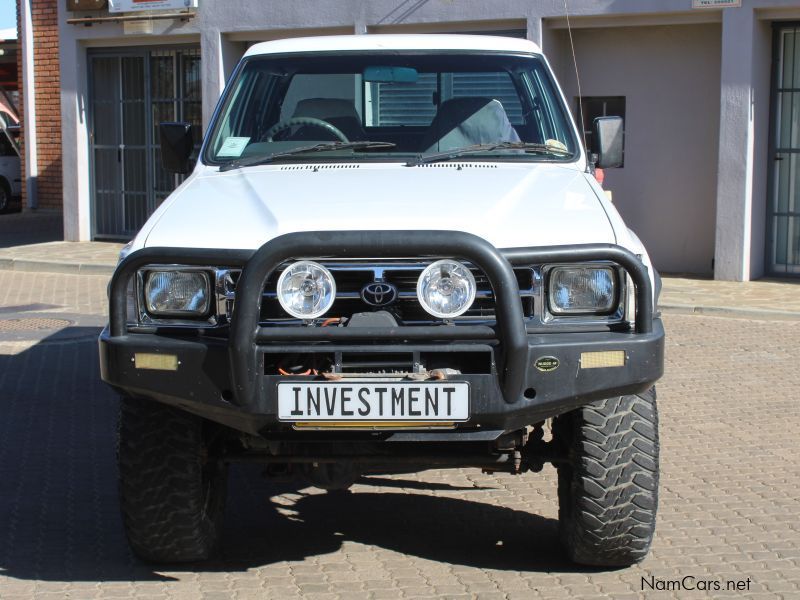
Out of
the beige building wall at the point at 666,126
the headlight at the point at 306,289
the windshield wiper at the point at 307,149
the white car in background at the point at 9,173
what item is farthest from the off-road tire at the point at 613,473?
the white car in background at the point at 9,173

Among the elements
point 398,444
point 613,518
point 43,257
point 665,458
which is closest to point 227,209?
point 398,444

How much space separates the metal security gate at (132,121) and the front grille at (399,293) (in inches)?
542

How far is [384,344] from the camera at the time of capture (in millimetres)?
4152

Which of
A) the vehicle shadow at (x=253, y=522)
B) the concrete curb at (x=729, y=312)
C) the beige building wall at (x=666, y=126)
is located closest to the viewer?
the vehicle shadow at (x=253, y=522)

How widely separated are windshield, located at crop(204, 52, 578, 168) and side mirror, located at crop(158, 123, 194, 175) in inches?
10.6

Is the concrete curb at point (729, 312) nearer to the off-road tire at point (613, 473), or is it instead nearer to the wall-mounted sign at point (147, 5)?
the off-road tire at point (613, 473)

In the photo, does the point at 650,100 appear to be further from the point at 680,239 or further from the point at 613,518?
the point at 613,518

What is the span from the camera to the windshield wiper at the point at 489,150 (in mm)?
5359

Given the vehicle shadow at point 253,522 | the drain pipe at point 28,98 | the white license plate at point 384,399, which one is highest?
the drain pipe at point 28,98

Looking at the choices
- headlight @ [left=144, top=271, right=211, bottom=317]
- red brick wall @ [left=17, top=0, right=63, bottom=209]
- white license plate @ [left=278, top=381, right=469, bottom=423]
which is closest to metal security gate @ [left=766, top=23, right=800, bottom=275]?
white license plate @ [left=278, top=381, right=469, bottom=423]

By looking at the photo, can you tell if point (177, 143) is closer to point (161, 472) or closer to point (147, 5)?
Answer: point (161, 472)

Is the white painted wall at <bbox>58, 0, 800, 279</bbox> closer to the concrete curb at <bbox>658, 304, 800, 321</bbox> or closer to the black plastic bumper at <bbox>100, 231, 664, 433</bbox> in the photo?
the concrete curb at <bbox>658, 304, 800, 321</bbox>

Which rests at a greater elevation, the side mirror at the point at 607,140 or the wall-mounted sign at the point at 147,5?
the wall-mounted sign at the point at 147,5

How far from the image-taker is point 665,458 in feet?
21.7
